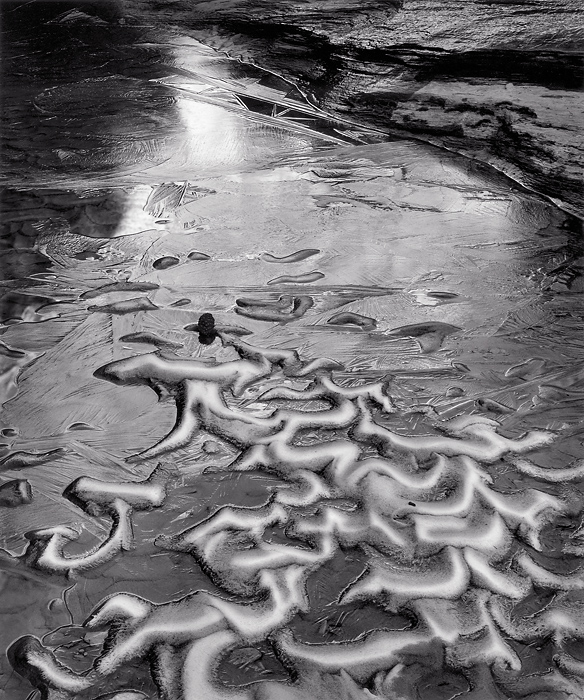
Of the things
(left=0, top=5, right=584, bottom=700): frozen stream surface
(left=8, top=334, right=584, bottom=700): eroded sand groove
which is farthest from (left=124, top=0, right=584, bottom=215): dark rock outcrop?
(left=8, top=334, right=584, bottom=700): eroded sand groove

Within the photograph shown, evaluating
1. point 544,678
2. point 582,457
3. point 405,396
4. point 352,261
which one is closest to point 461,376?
point 405,396

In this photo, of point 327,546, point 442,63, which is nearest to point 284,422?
point 327,546

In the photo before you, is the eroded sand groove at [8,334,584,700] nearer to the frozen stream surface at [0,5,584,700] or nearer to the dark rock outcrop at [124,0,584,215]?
the frozen stream surface at [0,5,584,700]

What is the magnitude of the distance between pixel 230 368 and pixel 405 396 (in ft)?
0.93

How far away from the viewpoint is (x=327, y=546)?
Result: 89 cm

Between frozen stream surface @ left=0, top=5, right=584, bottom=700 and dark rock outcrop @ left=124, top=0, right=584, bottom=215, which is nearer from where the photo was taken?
frozen stream surface @ left=0, top=5, right=584, bottom=700

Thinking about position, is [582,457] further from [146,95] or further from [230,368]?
[146,95]

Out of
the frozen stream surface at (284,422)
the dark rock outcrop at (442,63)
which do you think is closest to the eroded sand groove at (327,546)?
the frozen stream surface at (284,422)

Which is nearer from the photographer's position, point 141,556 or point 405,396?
point 141,556

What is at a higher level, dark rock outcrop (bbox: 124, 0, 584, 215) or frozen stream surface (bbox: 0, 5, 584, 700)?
dark rock outcrop (bbox: 124, 0, 584, 215)

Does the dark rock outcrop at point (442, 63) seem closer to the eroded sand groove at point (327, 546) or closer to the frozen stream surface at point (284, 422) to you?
the frozen stream surface at point (284, 422)

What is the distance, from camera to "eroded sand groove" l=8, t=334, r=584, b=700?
0.75 m

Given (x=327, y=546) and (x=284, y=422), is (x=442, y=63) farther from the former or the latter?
(x=327, y=546)

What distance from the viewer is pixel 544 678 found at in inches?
29.4
